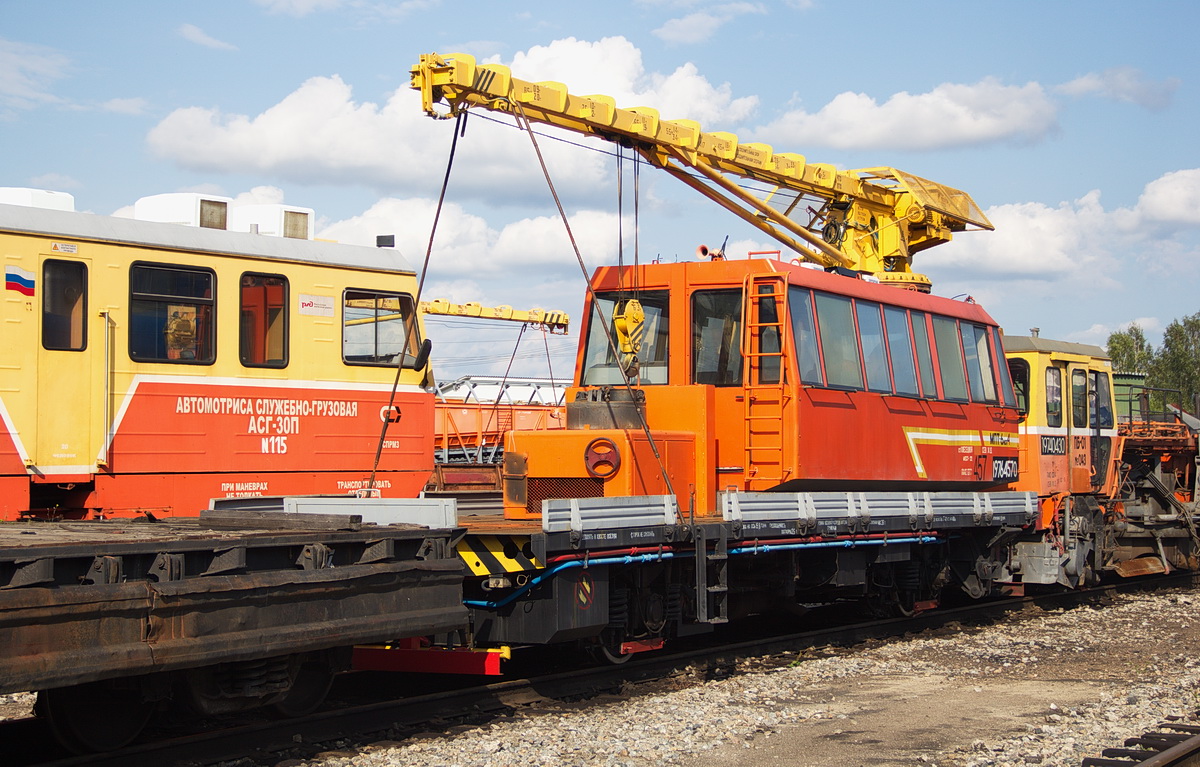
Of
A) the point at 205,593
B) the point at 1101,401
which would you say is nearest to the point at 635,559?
the point at 205,593

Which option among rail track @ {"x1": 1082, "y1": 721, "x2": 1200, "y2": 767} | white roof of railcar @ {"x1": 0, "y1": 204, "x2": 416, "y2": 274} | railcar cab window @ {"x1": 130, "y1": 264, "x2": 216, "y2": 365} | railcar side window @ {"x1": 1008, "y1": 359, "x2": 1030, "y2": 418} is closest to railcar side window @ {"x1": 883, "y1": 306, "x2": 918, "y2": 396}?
railcar side window @ {"x1": 1008, "y1": 359, "x2": 1030, "y2": 418}

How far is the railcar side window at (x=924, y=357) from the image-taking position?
43.7 ft

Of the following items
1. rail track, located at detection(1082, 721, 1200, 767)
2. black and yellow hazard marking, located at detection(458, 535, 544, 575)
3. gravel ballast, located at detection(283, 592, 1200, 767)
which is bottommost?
gravel ballast, located at detection(283, 592, 1200, 767)

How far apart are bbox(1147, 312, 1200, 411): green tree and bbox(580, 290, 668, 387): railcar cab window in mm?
63749

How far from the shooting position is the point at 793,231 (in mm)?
15930

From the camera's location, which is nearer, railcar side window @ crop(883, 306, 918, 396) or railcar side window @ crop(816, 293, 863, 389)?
railcar side window @ crop(816, 293, 863, 389)

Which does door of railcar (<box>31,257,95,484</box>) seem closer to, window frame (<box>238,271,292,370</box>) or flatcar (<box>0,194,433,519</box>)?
flatcar (<box>0,194,433,519</box>)

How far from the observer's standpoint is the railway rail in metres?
7.26

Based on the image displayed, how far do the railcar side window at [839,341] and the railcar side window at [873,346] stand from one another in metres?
0.16

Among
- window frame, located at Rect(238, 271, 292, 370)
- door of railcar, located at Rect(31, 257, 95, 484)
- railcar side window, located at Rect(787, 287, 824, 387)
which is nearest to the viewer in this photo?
railcar side window, located at Rect(787, 287, 824, 387)

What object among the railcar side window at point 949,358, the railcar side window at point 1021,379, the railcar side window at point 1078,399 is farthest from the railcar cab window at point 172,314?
the railcar side window at point 1078,399

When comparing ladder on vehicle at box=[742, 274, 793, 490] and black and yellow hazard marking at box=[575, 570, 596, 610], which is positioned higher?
ladder on vehicle at box=[742, 274, 793, 490]

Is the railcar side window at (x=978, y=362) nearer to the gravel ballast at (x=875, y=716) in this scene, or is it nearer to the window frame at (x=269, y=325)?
the gravel ballast at (x=875, y=716)

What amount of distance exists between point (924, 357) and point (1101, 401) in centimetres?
→ 600
